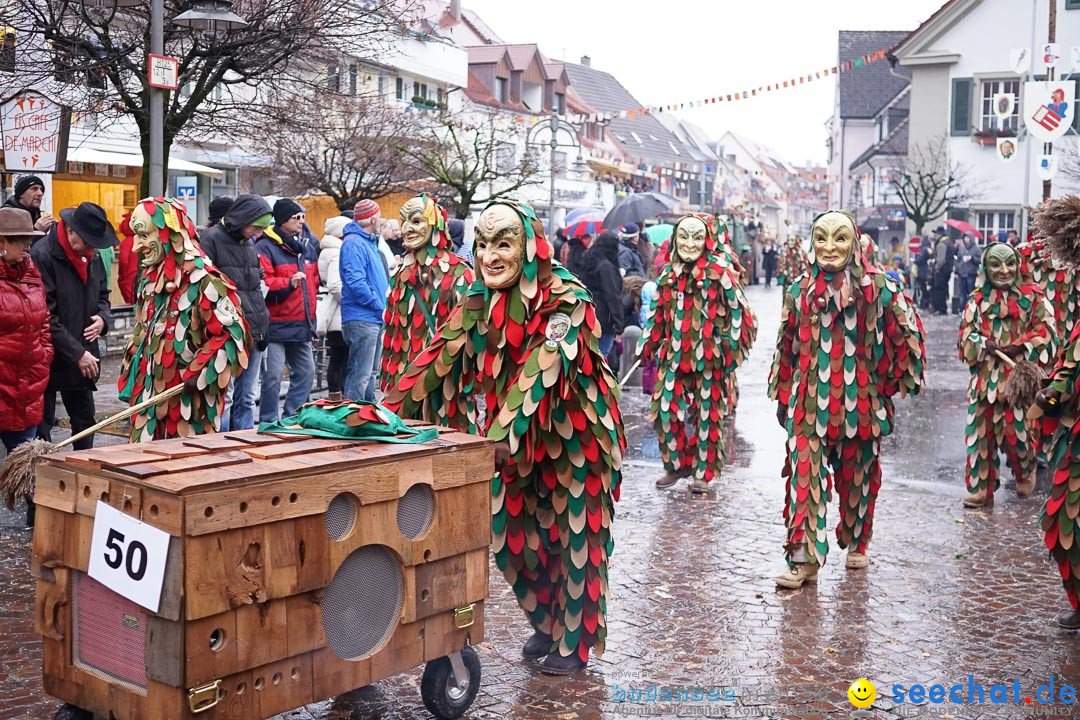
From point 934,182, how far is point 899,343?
31.4 meters

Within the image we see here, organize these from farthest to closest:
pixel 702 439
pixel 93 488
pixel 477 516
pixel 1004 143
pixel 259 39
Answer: pixel 1004 143 → pixel 259 39 → pixel 702 439 → pixel 477 516 → pixel 93 488

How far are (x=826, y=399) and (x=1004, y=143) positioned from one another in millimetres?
24795

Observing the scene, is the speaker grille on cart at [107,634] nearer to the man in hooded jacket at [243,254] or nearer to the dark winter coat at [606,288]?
the man in hooded jacket at [243,254]

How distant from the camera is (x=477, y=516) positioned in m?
4.77

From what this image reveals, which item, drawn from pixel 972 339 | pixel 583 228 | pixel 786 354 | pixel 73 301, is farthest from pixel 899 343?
pixel 583 228

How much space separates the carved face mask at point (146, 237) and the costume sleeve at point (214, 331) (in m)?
0.23

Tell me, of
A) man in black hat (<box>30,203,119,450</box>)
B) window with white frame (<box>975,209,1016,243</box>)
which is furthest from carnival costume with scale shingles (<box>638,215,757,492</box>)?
window with white frame (<box>975,209,1016,243</box>)

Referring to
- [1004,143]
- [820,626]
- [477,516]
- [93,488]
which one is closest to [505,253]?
[477,516]

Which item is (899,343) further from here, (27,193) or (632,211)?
(632,211)

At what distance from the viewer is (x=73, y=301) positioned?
26.5 ft

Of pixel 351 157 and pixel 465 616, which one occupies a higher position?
pixel 351 157

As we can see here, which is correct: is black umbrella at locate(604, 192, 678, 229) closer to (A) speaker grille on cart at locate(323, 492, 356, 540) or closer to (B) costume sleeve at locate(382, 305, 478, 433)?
(B) costume sleeve at locate(382, 305, 478, 433)

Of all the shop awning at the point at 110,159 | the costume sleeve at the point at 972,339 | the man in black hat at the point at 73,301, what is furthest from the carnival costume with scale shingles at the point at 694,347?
the shop awning at the point at 110,159

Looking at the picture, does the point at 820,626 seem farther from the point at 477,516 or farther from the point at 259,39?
the point at 259,39
